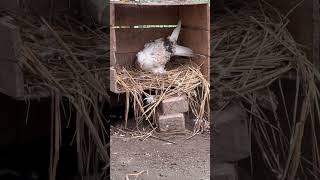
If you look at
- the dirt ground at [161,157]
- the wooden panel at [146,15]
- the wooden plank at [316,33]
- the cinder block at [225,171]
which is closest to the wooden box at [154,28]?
the wooden panel at [146,15]

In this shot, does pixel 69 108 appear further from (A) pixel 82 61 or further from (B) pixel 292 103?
(B) pixel 292 103

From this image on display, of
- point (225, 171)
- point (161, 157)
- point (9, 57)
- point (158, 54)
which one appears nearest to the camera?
point (9, 57)

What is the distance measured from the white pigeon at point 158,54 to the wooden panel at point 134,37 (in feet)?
0.30

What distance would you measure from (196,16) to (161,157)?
74 cm

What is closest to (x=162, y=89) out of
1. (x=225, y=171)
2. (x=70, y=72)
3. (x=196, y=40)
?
(x=196, y=40)

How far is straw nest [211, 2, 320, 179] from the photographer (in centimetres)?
63

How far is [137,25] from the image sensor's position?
265 cm

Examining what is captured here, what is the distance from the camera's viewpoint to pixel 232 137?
0.69 meters

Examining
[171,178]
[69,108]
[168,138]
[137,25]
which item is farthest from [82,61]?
[137,25]

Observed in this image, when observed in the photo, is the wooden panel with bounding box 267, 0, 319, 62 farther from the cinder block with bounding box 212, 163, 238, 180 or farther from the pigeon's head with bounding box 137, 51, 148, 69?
the pigeon's head with bounding box 137, 51, 148, 69

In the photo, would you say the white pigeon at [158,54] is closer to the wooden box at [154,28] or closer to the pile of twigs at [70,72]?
the wooden box at [154,28]

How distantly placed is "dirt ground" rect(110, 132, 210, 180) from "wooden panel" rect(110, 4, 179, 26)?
23.7 inches

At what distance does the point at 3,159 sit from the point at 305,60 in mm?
379

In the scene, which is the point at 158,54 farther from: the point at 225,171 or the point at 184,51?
the point at 225,171
